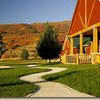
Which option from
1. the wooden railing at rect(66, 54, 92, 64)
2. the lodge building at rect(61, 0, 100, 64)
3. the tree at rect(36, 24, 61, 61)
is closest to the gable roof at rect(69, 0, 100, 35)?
the lodge building at rect(61, 0, 100, 64)

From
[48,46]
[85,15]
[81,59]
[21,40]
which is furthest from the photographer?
[21,40]

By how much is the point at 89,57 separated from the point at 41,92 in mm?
15554

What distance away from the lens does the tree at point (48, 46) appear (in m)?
35.8

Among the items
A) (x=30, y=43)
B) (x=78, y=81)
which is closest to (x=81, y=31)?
(x=78, y=81)

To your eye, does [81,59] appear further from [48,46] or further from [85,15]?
[48,46]

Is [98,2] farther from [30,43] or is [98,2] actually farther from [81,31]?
[30,43]

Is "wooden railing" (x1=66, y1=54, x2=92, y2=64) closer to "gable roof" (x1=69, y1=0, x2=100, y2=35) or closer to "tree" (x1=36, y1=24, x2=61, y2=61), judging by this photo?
"gable roof" (x1=69, y1=0, x2=100, y2=35)

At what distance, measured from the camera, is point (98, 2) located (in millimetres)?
22250

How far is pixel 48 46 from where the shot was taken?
117 ft

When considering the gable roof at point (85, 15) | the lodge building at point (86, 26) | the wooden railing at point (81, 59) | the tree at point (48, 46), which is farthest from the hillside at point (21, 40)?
the wooden railing at point (81, 59)

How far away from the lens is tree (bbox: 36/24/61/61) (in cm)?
3584

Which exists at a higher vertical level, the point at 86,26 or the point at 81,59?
the point at 86,26

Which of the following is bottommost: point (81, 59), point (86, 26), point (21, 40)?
point (81, 59)

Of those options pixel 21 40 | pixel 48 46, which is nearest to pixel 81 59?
pixel 48 46
